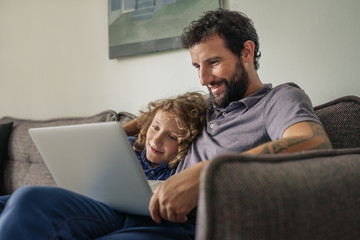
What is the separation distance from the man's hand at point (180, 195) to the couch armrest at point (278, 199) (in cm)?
14

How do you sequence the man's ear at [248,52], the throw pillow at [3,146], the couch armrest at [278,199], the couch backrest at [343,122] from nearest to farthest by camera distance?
the couch armrest at [278,199] → the couch backrest at [343,122] → the man's ear at [248,52] → the throw pillow at [3,146]

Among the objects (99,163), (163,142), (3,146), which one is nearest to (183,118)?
(163,142)

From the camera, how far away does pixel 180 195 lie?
0.67 metres

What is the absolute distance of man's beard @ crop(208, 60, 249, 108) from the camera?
1.26 meters

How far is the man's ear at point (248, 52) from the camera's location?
51.3 inches

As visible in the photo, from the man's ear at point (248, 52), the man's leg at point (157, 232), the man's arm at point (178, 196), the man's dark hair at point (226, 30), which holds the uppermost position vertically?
the man's dark hair at point (226, 30)

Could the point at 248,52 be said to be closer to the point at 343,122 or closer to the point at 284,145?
the point at 343,122

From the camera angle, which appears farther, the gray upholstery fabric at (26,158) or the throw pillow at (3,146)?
the throw pillow at (3,146)

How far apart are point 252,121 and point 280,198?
1.98ft

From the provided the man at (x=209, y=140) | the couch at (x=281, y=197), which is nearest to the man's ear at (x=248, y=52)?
the man at (x=209, y=140)

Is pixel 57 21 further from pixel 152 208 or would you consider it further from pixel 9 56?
pixel 152 208

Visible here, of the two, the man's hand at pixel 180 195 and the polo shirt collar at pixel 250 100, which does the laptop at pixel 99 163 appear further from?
the polo shirt collar at pixel 250 100

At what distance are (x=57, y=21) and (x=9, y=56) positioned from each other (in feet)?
2.00

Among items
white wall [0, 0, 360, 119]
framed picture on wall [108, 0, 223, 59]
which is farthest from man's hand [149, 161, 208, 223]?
framed picture on wall [108, 0, 223, 59]
